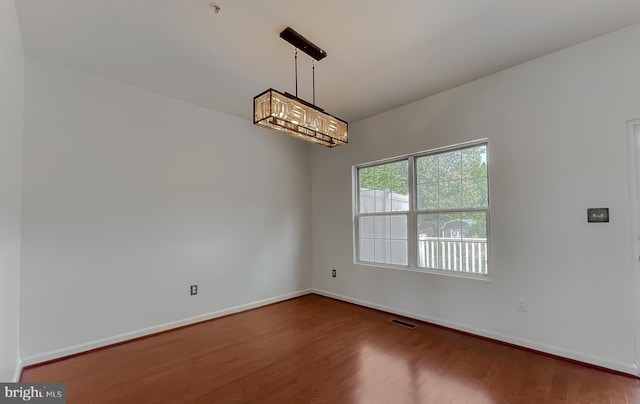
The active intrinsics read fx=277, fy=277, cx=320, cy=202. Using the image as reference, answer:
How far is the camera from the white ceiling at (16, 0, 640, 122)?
6.51 ft

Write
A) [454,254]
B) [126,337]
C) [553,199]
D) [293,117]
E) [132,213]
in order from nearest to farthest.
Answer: [293,117], [553,199], [126,337], [132,213], [454,254]

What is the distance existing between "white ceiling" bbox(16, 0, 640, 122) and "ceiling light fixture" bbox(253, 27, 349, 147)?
0.34ft

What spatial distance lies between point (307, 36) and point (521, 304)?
10.3 feet

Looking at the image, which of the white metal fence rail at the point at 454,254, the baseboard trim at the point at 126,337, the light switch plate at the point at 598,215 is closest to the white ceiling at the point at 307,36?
the light switch plate at the point at 598,215

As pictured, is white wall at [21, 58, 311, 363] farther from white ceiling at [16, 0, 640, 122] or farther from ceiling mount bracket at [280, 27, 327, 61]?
ceiling mount bracket at [280, 27, 327, 61]

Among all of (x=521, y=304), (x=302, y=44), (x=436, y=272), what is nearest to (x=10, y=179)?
(x=302, y=44)

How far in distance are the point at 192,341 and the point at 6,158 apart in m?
2.19

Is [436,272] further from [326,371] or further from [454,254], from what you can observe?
[326,371]

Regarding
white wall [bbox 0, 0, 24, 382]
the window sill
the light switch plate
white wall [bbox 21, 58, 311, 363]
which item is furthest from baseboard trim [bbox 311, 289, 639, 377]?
white wall [bbox 0, 0, 24, 382]

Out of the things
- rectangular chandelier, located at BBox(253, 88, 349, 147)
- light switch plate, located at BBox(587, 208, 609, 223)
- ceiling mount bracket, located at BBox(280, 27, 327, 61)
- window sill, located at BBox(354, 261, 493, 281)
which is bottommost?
window sill, located at BBox(354, 261, 493, 281)

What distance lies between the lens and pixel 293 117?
2162mm

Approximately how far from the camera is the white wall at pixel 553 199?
7.36ft

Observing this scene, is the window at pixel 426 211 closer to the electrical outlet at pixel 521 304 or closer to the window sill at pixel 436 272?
the window sill at pixel 436 272

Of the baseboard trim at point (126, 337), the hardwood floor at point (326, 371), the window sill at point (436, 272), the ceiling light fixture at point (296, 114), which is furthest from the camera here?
the window sill at point (436, 272)
